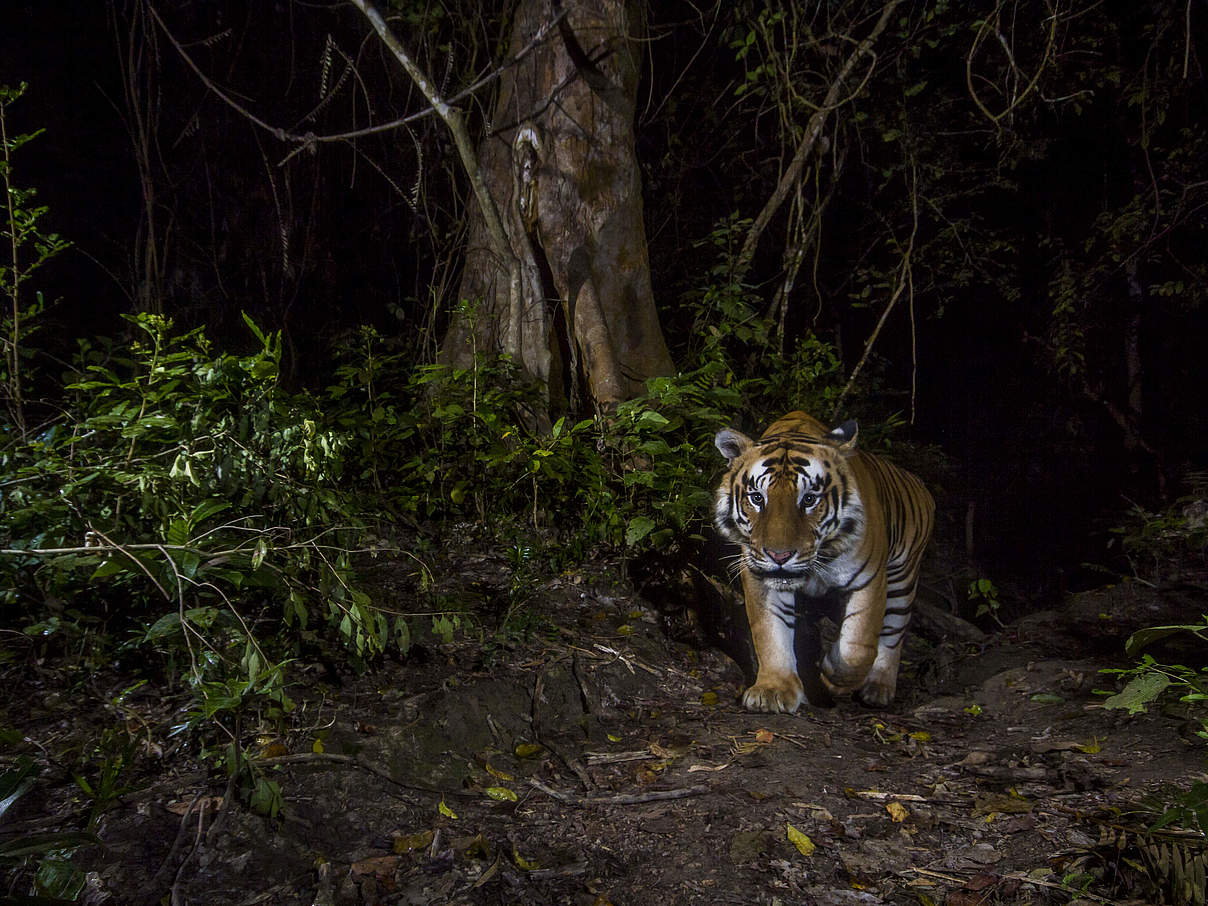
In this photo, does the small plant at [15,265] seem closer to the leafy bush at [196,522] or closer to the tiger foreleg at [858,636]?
the leafy bush at [196,522]

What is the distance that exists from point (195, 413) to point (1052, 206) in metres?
10.4

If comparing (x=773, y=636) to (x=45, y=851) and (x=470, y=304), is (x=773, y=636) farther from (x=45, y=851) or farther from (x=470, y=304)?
(x=45, y=851)

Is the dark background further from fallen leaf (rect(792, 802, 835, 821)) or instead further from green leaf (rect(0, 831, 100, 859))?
green leaf (rect(0, 831, 100, 859))

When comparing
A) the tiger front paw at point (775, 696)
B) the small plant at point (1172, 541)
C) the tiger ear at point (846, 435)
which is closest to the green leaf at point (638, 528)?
the tiger front paw at point (775, 696)

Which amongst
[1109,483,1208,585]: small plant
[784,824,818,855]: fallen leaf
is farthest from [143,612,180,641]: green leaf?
[1109,483,1208,585]: small plant

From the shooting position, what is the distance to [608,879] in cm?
196

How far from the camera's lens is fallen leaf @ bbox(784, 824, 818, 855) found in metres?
2.11

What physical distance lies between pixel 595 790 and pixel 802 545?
1.34 metres

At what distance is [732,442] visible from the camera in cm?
350

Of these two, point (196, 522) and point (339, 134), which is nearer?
point (196, 522)

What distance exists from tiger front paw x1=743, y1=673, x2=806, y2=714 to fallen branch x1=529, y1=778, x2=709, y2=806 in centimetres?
84

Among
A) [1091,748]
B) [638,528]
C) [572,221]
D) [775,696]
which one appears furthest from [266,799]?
[572,221]

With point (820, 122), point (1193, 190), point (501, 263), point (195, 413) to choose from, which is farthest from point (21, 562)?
point (1193, 190)

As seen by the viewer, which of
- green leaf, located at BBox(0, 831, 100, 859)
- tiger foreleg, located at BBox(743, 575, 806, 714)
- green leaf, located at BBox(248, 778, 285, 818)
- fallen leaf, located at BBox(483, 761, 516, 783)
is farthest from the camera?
tiger foreleg, located at BBox(743, 575, 806, 714)
